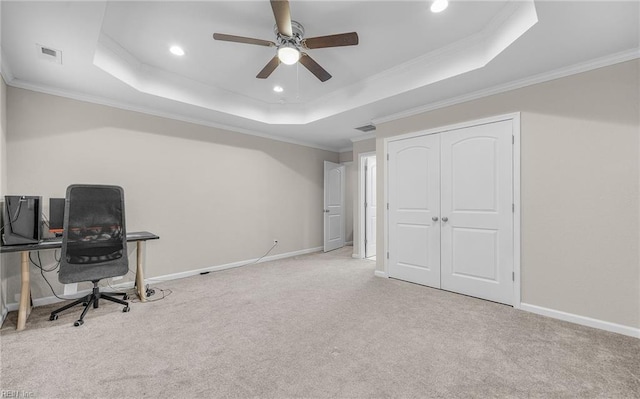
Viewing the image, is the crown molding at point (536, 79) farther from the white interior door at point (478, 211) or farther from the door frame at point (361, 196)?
the door frame at point (361, 196)

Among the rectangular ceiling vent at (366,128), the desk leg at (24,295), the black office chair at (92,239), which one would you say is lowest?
the desk leg at (24,295)

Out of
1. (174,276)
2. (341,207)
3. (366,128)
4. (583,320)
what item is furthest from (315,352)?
(341,207)

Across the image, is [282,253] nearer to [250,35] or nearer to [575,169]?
[250,35]

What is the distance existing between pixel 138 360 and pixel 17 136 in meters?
2.85

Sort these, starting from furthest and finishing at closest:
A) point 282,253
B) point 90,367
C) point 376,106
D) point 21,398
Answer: point 282,253 < point 376,106 < point 90,367 < point 21,398

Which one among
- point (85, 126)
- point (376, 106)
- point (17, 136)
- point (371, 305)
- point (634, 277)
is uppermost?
point (376, 106)

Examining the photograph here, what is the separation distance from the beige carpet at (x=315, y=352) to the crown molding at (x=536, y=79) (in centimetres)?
239

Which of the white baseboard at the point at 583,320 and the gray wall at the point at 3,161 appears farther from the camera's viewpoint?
the gray wall at the point at 3,161

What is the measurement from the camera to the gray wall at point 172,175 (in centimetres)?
299

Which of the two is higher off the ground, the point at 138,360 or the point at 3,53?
the point at 3,53

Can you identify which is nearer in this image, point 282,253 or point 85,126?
point 85,126

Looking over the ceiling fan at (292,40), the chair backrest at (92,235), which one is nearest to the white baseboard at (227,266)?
the chair backrest at (92,235)

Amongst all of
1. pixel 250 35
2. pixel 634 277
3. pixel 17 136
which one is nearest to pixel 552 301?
pixel 634 277

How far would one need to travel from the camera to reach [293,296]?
3.22m
